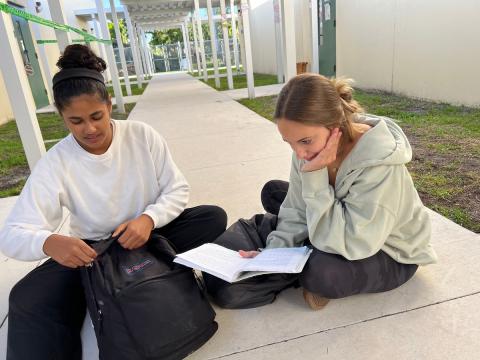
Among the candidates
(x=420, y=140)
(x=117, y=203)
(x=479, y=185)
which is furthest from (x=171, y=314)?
(x=420, y=140)

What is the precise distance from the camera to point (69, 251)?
1.48 metres

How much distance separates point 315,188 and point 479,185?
1.78 meters

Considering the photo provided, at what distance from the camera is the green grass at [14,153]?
145 inches

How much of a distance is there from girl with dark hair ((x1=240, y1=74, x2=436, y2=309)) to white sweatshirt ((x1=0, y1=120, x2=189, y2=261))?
0.67m

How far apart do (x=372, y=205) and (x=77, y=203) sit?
124 centimetres

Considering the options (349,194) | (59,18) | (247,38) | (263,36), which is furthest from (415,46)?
(263,36)

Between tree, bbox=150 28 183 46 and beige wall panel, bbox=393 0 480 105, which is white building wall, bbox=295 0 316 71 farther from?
tree, bbox=150 28 183 46

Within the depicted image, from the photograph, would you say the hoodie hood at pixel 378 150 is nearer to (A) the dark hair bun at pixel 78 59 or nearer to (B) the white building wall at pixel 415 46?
(A) the dark hair bun at pixel 78 59

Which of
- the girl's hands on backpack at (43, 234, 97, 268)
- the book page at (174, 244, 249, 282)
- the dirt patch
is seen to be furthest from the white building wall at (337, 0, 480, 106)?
the girl's hands on backpack at (43, 234, 97, 268)

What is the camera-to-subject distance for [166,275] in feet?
4.99

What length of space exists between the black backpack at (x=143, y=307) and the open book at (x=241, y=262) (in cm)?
8

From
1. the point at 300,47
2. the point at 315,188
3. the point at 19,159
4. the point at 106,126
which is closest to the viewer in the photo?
the point at 315,188

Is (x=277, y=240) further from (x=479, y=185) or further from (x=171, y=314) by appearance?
(x=479, y=185)

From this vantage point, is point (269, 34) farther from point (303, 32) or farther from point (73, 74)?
point (73, 74)
